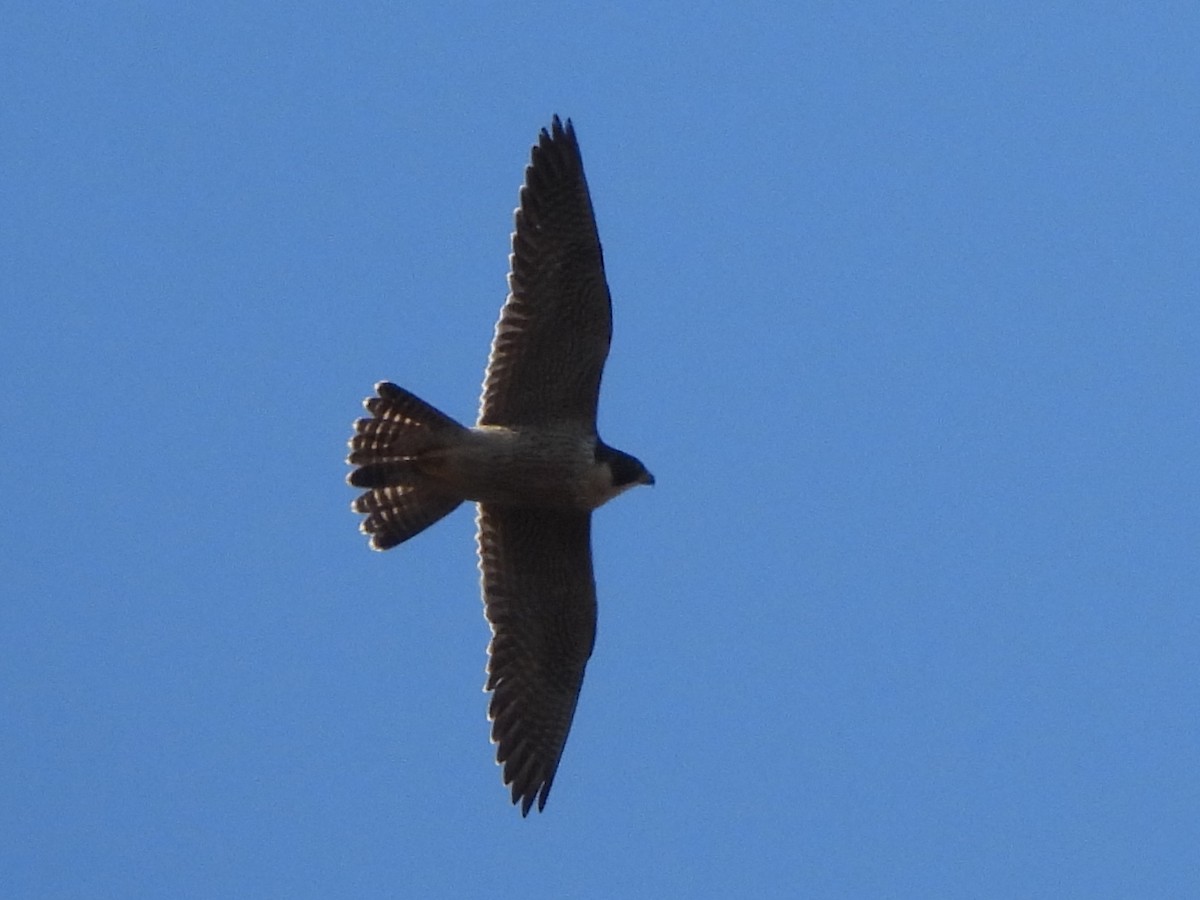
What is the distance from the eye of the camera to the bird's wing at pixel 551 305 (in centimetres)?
1184

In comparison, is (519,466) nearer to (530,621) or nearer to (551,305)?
(551,305)

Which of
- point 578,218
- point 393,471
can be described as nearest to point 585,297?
point 578,218

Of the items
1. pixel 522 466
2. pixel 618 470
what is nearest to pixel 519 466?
pixel 522 466

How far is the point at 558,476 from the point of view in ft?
39.0

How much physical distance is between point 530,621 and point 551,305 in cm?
165

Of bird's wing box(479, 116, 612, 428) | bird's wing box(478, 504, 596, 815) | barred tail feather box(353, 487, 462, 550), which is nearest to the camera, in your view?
bird's wing box(479, 116, 612, 428)

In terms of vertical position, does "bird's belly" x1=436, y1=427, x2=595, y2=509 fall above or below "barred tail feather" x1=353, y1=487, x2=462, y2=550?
above

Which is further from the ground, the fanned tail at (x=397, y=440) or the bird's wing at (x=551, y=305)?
the bird's wing at (x=551, y=305)

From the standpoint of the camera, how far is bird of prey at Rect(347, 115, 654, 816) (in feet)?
38.6

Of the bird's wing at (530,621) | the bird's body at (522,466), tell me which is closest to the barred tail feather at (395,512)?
the bird's body at (522,466)

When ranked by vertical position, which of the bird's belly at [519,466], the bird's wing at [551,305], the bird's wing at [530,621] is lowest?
the bird's wing at [530,621]

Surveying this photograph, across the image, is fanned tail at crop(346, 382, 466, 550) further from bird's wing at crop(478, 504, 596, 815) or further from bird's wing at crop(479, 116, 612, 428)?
bird's wing at crop(478, 504, 596, 815)

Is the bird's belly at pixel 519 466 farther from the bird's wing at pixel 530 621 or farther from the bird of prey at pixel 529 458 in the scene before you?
the bird's wing at pixel 530 621

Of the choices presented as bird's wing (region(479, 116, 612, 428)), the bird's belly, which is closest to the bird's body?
the bird's belly
